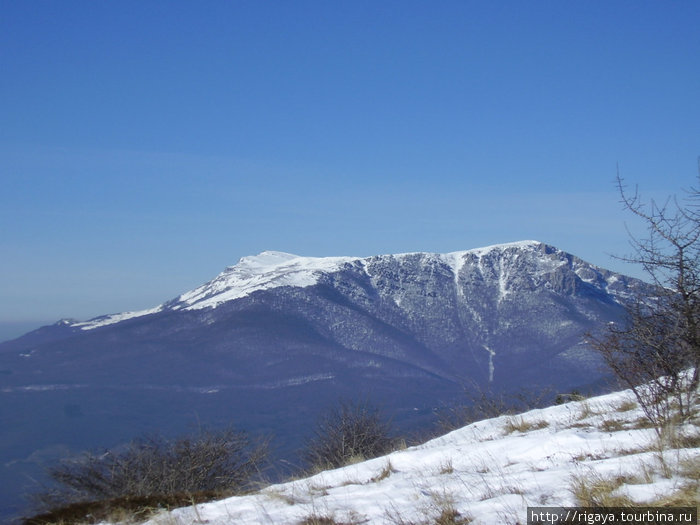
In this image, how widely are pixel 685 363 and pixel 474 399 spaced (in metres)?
15.3

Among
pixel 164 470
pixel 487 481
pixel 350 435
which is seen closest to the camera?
pixel 487 481

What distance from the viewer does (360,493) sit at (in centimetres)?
721

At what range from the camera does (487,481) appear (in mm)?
6723

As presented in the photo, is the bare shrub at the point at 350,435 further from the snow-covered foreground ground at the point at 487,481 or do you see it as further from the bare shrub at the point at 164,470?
the snow-covered foreground ground at the point at 487,481

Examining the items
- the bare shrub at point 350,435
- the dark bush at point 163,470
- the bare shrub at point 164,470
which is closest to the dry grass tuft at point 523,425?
the dark bush at point 163,470

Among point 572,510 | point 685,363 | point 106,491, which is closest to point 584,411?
point 685,363

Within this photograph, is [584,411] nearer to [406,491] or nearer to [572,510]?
[406,491]

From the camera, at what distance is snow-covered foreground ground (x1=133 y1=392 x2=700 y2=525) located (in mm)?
5680

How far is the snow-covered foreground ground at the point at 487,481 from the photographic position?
5680 millimetres

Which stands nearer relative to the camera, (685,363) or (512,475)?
(512,475)

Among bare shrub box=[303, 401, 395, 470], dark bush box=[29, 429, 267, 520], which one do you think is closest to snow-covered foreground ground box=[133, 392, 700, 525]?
dark bush box=[29, 429, 267, 520]

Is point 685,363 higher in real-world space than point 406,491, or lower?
higher

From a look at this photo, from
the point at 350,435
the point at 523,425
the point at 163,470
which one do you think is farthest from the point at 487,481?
the point at 350,435

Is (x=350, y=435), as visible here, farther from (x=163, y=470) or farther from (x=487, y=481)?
(x=487, y=481)
